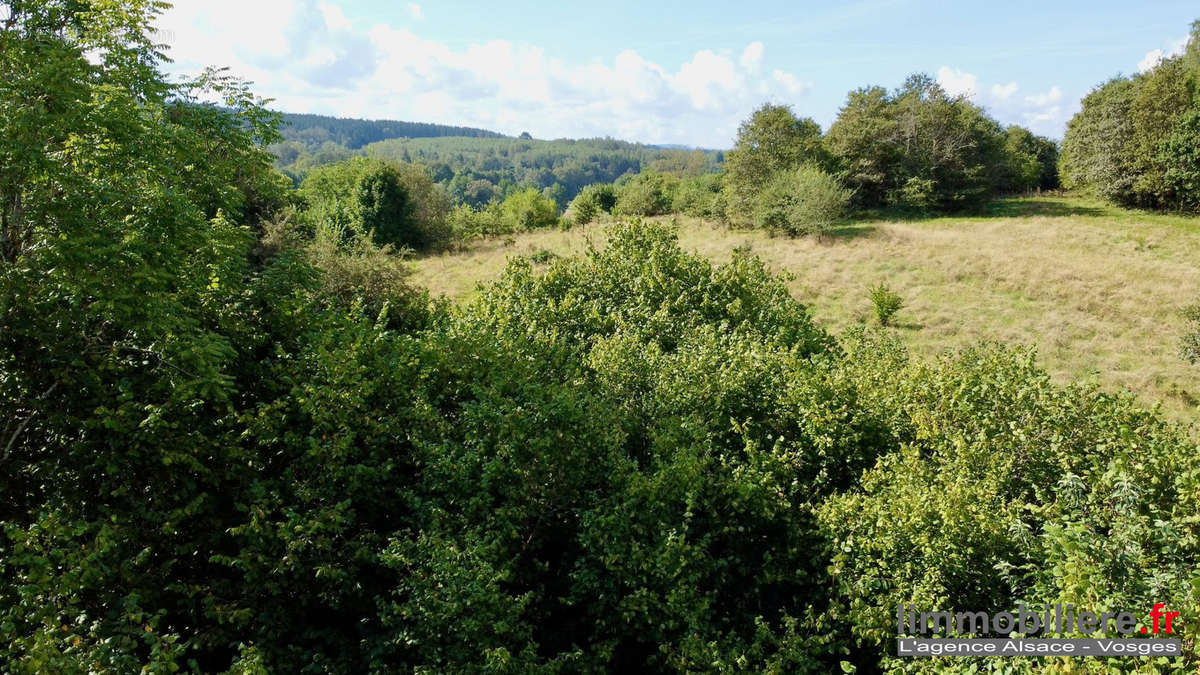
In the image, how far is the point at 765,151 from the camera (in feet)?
144

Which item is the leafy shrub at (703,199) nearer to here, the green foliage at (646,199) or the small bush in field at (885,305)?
the green foliage at (646,199)

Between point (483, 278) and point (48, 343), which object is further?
point (483, 278)

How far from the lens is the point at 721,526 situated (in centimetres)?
827

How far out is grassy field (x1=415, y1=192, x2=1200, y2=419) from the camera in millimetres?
19828

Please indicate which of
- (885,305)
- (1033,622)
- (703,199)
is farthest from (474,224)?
(1033,622)

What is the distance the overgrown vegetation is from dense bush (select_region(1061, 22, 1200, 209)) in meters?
41.7

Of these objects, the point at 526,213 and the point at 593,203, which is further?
the point at 593,203

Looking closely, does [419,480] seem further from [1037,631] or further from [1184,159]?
[1184,159]

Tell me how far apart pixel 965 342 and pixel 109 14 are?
2411 centimetres

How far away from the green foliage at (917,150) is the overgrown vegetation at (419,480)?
3898 centimetres

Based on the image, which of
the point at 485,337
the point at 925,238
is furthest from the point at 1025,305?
the point at 485,337

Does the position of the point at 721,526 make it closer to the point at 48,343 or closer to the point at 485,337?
the point at 485,337

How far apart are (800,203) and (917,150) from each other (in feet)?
52.1

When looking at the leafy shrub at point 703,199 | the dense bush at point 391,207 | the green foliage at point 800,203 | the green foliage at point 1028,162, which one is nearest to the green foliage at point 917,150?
the green foliage at point 1028,162
